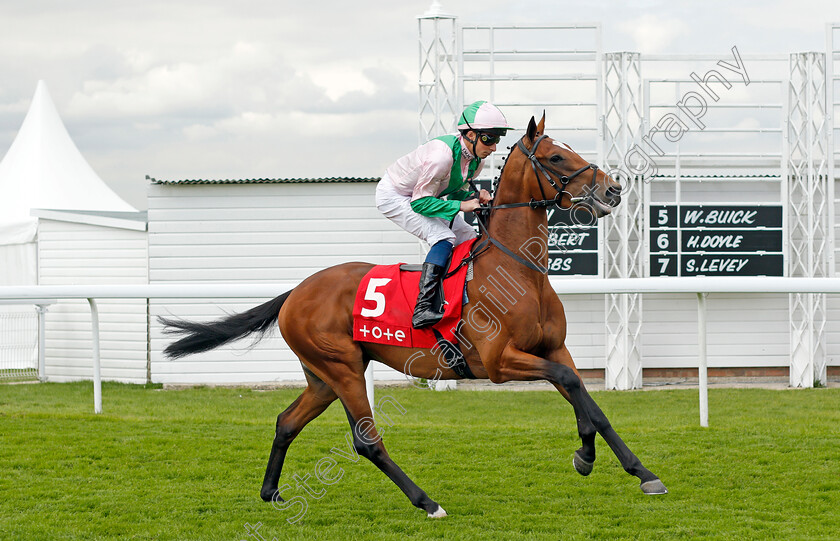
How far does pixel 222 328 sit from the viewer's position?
5.05 metres

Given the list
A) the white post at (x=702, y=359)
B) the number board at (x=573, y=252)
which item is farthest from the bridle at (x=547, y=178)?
the number board at (x=573, y=252)

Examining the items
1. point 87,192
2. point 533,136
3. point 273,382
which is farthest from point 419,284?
point 87,192

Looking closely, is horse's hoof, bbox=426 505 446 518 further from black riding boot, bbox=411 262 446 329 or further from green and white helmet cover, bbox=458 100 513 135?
green and white helmet cover, bbox=458 100 513 135

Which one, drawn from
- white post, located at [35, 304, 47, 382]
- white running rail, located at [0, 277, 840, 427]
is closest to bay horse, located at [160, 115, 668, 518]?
white running rail, located at [0, 277, 840, 427]

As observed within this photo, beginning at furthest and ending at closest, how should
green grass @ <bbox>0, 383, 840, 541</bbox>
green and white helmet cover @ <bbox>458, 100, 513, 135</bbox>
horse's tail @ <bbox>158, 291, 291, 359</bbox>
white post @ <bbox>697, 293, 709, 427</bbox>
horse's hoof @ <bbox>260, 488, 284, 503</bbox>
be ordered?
white post @ <bbox>697, 293, 709, 427</bbox> → horse's tail @ <bbox>158, 291, 291, 359</bbox> → horse's hoof @ <bbox>260, 488, 284, 503</bbox> → green and white helmet cover @ <bbox>458, 100, 513, 135</bbox> → green grass @ <bbox>0, 383, 840, 541</bbox>

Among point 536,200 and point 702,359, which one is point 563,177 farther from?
point 702,359

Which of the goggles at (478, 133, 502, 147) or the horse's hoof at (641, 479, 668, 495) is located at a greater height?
the goggles at (478, 133, 502, 147)

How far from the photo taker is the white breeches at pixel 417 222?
4430 mm

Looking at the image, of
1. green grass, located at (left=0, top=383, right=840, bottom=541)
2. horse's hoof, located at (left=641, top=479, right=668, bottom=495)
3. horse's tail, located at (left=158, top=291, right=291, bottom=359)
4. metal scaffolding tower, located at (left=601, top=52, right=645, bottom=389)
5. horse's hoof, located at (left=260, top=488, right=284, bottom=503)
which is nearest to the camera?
horse's hoof, located at (left=641, top=479, right=668, bottom=495)

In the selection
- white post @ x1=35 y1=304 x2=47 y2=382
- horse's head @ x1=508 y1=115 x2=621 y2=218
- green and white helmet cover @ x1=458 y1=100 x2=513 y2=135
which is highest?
green and white helmet cover @ x1=458 y1=100 x2=513 y2=135

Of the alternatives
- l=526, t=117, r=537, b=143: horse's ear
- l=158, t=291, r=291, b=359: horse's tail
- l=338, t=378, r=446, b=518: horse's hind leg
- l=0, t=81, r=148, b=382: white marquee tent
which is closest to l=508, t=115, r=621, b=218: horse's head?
l=526, t=117, r=537, b=143: horse's ear

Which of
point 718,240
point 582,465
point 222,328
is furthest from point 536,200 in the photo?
point 718,240

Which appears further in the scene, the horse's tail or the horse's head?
the horse's tail

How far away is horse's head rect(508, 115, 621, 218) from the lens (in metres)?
3.97
